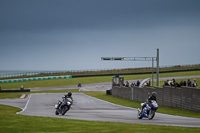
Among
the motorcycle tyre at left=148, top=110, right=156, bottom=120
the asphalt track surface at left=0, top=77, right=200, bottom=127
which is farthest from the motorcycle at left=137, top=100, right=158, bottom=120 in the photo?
the asphalt track surface at left=0, top=77, right=200, bottom=127

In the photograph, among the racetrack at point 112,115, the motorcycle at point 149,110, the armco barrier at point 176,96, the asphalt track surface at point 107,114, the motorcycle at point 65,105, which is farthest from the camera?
the armco barrier at point 176,96

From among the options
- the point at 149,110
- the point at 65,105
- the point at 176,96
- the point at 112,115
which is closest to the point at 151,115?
the point at 149,110

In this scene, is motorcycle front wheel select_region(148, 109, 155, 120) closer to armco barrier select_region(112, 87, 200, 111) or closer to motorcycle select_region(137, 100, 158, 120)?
motorcycle select_region(137, 100, 158, 120)

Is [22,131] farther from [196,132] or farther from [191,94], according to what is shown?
[191,94]

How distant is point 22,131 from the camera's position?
37.7 ft

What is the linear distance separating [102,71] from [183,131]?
311 feet

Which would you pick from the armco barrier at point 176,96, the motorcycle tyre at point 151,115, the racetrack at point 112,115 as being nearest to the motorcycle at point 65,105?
the racetrack at point 112,115

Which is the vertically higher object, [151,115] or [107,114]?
[151,115]

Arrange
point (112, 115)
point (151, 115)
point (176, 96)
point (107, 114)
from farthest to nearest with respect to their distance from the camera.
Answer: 1. point (176, 96)
2. point (107, 114)
3. point (112, 115)
4. point (151, 115)

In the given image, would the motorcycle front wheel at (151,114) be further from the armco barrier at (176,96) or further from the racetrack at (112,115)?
the armco barrier at (176,96)

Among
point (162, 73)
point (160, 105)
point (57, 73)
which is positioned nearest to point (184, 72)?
point (162, 73)

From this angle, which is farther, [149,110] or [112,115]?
[112,115]

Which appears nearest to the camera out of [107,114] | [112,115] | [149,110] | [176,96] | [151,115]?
[151,115]

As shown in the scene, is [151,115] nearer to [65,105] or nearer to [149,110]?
[149,110]
